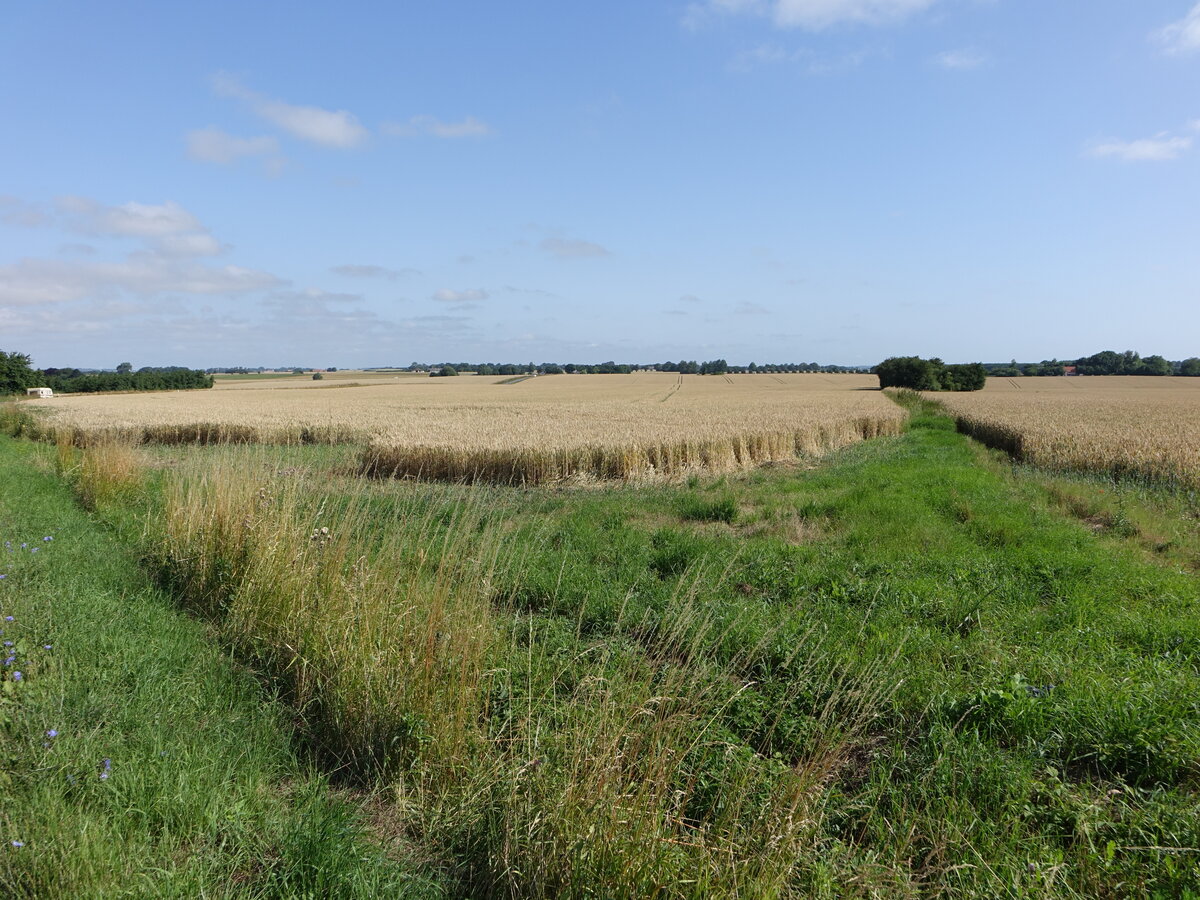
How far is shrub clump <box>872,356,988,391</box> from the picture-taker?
6738 cm

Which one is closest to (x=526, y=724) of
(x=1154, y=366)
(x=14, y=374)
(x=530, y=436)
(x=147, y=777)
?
(x=147, y=777)

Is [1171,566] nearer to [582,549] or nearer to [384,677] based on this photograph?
[582,549]

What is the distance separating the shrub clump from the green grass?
63712mm

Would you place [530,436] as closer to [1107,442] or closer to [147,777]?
[147,777]

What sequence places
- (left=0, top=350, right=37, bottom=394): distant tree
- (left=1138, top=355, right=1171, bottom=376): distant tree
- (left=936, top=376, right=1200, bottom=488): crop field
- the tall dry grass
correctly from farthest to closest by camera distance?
(left=1138, top=355, right=1171, bottom=376): distant tree < (left=0, top=350, right=37, bottom=394): distant tree < (left=936, top=376, right=1200, bottom=488): crop field < the tall dry grass

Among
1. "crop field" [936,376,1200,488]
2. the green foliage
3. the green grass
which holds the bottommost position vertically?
the green grass

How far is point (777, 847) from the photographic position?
2992 millimetres

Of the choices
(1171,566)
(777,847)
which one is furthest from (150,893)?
(1171,566)

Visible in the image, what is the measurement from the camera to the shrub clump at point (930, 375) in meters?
67.4

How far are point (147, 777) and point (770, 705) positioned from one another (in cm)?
385

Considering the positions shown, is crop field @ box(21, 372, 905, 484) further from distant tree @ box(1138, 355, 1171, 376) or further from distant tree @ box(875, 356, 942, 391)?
distant tree @ box(1138, 355, 1171, 376)

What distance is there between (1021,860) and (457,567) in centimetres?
464

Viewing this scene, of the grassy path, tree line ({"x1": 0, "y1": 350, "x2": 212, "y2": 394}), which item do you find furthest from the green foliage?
the grassy path

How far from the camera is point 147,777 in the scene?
12.1 feet
